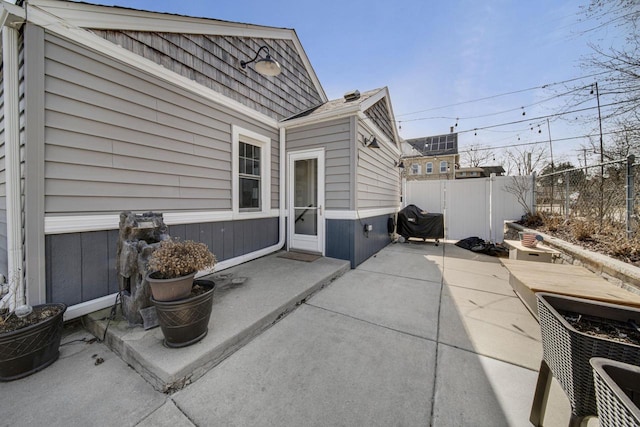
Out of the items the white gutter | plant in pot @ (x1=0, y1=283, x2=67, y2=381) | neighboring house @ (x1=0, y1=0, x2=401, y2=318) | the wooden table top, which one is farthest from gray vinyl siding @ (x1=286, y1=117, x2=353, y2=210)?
plant in pot @ (x1=0, y1=283, x2=67, y2=381)

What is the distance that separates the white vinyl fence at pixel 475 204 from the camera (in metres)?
7.02

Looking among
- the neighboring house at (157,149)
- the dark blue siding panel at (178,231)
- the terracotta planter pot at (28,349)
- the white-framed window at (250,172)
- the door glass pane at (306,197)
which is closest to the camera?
the terracotta planter pot at (28,349)

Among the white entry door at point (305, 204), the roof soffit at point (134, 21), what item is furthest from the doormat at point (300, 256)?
the roof soffit at point (134, 21)

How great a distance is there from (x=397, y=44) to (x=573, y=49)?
3765mm

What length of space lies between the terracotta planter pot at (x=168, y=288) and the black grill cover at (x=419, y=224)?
6567 millimetres

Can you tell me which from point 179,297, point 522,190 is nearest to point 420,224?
point 522,190

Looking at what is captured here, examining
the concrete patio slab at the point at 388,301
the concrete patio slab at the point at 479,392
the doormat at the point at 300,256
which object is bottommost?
the concrete patio slab at the point at 479,392

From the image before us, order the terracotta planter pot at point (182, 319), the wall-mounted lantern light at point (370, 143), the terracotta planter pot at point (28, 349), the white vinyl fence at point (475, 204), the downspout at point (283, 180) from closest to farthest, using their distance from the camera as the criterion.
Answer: the terracotta planter pot at point (28, 349) → the terracotta planter pot at point (182, 319) → the wall-mounted lantern light at point (370, 143) → the downspout at point (283, 180) → the white vinyl fence at point (475, 204)

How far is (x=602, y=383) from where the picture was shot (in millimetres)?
808

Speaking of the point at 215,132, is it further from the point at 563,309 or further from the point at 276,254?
the point at 563,309

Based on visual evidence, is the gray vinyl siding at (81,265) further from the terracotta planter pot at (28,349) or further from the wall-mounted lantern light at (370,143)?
the wall-mounted lantern light at (370,143)

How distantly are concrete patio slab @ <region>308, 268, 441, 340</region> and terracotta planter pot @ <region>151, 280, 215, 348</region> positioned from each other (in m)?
1.44

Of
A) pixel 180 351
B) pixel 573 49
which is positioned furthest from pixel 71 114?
pixel 573 49

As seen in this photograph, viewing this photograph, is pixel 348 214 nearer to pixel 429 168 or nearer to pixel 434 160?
pixel 429 168
